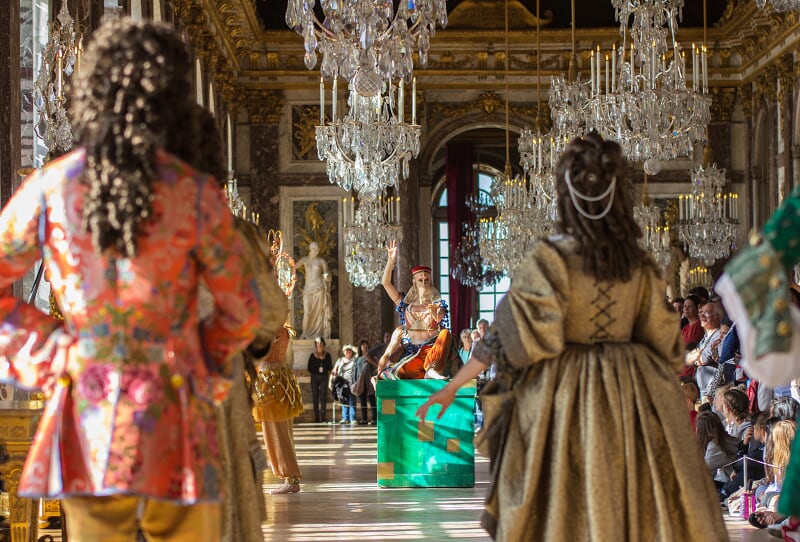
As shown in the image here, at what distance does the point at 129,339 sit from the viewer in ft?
9.43

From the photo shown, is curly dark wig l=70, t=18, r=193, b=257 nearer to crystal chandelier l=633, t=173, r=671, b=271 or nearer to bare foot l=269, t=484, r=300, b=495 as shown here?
bare foot l=269, t=484, r=300, b=495

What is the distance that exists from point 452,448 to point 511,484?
16.1ft

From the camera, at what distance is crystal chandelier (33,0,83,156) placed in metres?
7.20

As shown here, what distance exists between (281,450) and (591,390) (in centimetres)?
500

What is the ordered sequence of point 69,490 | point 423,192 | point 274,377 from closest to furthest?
point 69,490
point 274,377
point 423,192

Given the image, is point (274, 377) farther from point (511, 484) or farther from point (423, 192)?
point (423, 192)

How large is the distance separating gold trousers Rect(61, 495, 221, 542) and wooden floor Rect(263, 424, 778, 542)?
3794 mm

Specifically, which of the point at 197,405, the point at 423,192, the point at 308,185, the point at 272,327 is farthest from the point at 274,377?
the point at 423,192

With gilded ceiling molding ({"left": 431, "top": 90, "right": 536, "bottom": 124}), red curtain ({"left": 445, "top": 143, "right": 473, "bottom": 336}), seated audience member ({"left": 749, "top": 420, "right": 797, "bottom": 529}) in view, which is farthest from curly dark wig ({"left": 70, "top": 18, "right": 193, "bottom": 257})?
red curtain ({"left": 445, "top": 143, "right": 473, "bottom": 336})

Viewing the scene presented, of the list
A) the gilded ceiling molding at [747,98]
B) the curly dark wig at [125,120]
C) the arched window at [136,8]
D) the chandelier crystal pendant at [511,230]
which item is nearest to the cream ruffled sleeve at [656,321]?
the curly dark wig at [125,120]

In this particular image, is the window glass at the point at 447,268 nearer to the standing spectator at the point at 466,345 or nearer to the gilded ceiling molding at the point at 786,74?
the gilded ceiling molding at the point at 786,74

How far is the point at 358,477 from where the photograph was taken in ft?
32.2

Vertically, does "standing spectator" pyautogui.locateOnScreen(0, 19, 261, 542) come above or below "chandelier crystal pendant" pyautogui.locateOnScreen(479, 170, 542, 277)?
below

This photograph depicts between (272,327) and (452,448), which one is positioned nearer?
(272,327)
